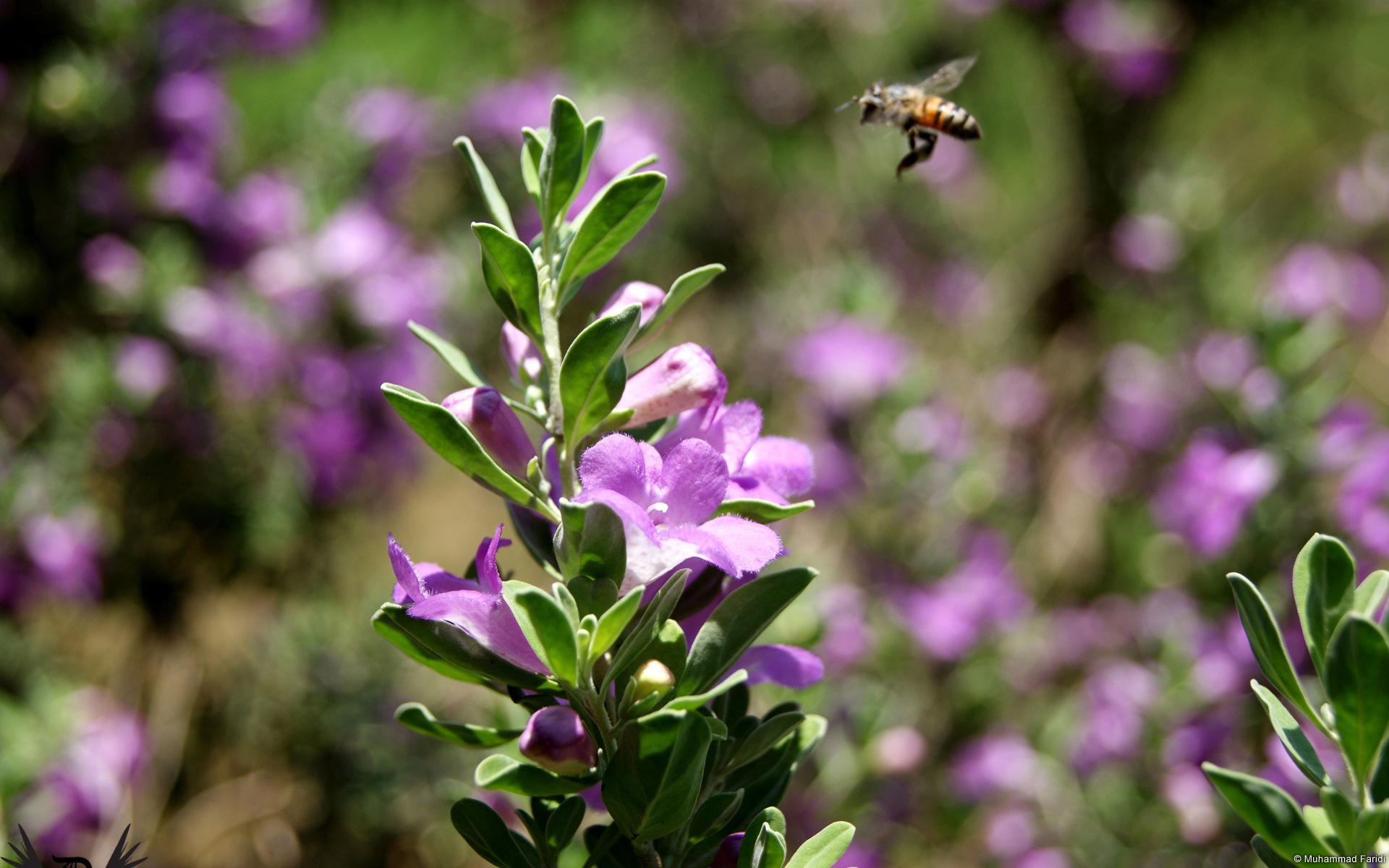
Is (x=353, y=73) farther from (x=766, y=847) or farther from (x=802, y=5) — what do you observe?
(x=766, y=847)

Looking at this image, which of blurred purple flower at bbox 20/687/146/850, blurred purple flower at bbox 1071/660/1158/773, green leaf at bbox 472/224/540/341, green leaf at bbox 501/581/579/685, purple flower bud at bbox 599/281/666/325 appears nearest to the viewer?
green leaf at bbox 501/581/579/685

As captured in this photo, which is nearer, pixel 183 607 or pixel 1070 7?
pixel 183 607

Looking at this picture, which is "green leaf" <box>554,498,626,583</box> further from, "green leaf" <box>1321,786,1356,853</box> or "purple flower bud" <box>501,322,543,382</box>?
"green leaf" <box>1321,786,1356,853</box>

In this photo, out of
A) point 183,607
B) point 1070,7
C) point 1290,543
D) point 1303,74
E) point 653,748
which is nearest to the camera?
point 653,748

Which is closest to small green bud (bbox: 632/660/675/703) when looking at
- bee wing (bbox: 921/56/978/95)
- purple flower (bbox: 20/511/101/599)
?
bee wing (bbox: 921/56/978/95)

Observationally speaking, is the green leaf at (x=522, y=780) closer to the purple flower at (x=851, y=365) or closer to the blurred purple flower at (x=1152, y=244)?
the purple flower at (x=851, y=365)

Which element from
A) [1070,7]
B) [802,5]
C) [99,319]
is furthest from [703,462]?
[802,5]

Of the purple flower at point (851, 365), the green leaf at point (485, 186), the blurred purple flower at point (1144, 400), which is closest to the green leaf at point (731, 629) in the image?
the green leaf at point (485, 186)
